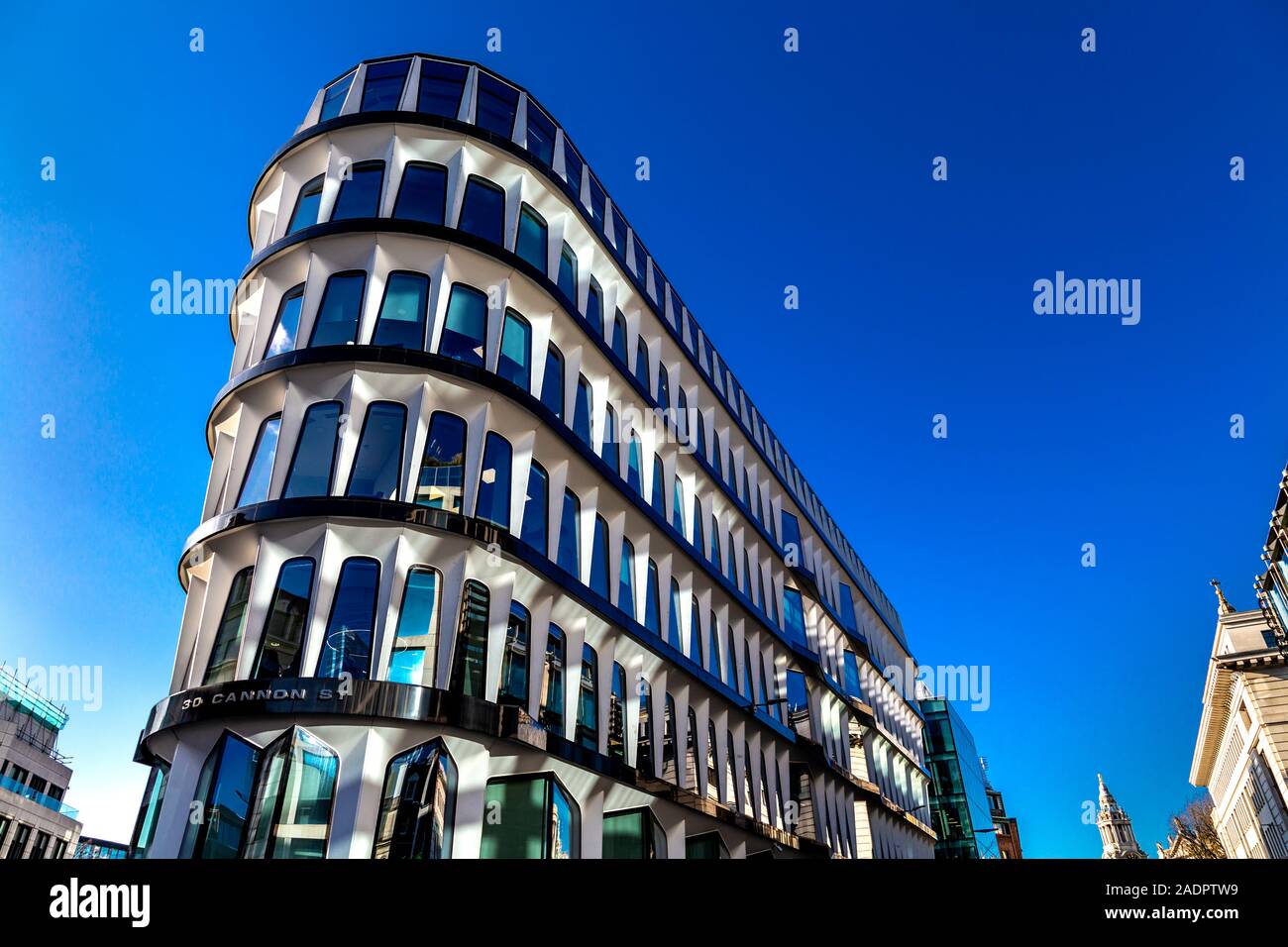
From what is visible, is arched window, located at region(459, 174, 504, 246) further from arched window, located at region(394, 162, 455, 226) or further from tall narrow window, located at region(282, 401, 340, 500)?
tall narrow window, located at region(282, 401, 340, 500)

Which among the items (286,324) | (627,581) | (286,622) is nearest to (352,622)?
(286,622)

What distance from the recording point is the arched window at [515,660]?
18078mm

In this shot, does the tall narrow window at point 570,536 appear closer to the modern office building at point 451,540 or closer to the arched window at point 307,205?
the modern office building at point 451,540

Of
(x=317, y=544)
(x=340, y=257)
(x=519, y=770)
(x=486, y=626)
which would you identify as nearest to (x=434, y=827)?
(x=519, y=770)

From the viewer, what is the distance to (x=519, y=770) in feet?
57.3

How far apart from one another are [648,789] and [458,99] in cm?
2077

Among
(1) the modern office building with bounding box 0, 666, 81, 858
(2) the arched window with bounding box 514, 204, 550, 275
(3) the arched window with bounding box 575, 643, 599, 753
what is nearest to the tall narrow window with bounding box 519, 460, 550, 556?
(3) the arched window with bounding box 575, 643, 599, 753

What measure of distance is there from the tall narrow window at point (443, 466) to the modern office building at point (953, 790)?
5685cm

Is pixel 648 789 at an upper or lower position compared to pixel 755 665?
lower

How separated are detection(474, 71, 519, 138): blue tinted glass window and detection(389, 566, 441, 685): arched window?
14053 mm

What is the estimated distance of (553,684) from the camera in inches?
779

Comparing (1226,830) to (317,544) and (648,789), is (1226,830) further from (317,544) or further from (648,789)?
(317,544)

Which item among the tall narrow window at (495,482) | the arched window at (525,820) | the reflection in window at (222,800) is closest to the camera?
the reflection in window at (222,800)

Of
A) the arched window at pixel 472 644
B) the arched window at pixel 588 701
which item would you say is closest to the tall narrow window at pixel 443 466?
the arched window at pixel 472 644
